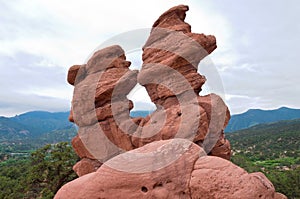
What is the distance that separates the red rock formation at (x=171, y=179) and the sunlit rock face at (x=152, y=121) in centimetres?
4

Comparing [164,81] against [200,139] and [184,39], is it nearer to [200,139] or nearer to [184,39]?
[184,39]

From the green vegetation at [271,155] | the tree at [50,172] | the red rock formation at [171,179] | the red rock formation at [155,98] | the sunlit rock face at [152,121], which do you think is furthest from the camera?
the green vegetation at [271,155]

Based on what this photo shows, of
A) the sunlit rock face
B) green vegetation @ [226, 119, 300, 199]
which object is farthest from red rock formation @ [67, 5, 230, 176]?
green vegetation @ [226, 119, 300, 199]

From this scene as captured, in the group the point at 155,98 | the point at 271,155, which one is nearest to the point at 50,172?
the point at 155,98

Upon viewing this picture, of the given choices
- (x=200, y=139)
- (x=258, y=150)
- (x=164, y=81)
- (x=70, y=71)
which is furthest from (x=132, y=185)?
(x=258, y=150)

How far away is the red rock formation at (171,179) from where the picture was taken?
9492 mm

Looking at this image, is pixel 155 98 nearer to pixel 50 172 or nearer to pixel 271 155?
pixel 50 172

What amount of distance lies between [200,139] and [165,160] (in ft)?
16.1

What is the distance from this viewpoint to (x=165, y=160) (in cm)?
1081

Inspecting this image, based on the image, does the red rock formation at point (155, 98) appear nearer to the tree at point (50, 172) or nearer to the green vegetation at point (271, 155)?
the tree at point (50, 172)

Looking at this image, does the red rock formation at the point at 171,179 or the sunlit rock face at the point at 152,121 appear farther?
the sunlit rock face at the point at 152,121

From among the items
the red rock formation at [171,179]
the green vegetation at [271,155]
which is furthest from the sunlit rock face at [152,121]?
the green vegetation at [271,155]

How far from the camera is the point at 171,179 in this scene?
1032 centimetres

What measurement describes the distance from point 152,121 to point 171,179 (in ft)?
21.2
